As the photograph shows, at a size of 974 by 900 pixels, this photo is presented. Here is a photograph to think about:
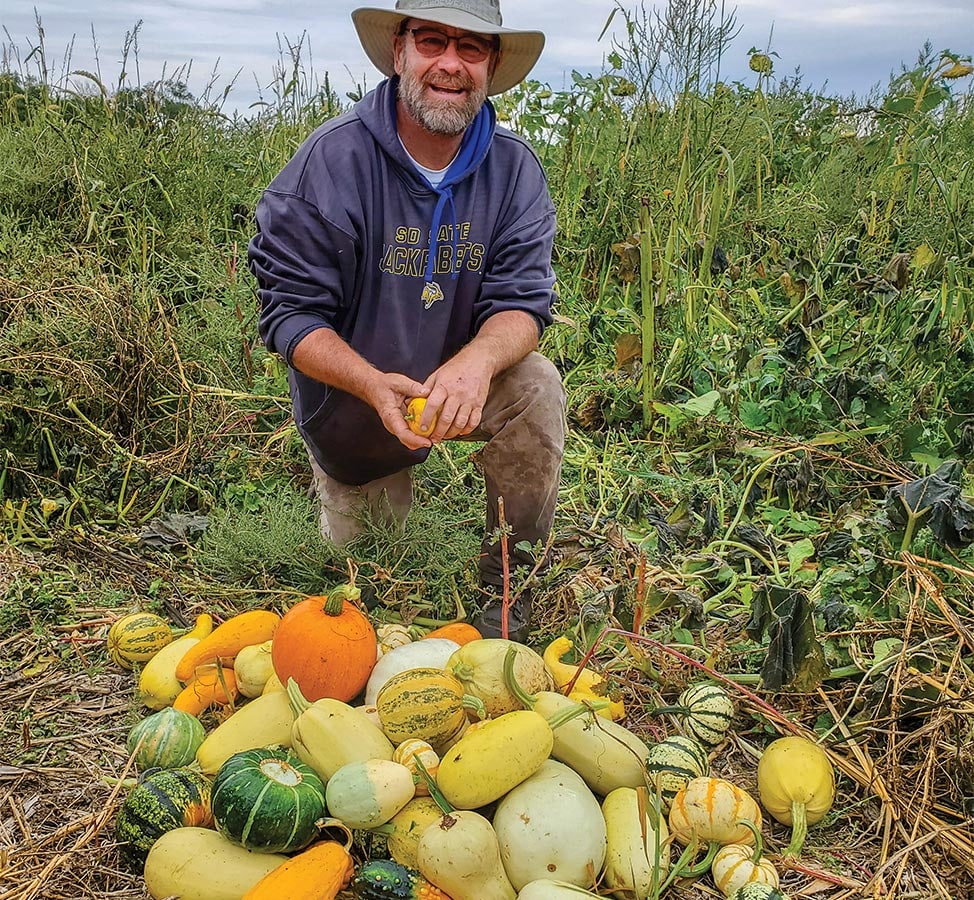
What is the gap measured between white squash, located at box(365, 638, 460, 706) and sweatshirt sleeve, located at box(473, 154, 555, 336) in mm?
1284

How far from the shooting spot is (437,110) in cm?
313

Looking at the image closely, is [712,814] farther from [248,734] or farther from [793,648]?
[248,734]

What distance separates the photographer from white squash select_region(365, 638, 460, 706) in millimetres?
2426

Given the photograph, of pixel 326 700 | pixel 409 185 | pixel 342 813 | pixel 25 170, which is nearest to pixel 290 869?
pixel 342 813

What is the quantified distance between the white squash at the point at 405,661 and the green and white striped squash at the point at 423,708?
0.66 ft

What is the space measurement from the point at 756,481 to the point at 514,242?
54.3 inches

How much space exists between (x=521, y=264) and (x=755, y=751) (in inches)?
69.6

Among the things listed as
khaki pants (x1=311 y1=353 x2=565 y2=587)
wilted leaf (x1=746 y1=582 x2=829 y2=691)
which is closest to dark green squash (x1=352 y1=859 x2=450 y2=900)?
wilted leaf (x1=746 y1=582 x2=829 y2=691)

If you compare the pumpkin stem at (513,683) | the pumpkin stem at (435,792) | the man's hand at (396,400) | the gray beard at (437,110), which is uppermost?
the gray beard at (437,110)

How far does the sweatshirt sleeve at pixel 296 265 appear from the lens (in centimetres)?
308

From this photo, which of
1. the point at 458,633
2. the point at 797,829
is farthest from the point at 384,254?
the point at 797,829

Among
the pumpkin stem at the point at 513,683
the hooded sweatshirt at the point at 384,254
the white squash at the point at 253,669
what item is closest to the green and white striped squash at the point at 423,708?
the pumpkin stem at the point at 513,683

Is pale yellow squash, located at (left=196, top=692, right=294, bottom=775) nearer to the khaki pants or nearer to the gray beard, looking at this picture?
the khaki pants

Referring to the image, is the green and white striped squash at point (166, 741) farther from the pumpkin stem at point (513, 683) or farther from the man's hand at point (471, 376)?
the man's hand at point (471, 376)
